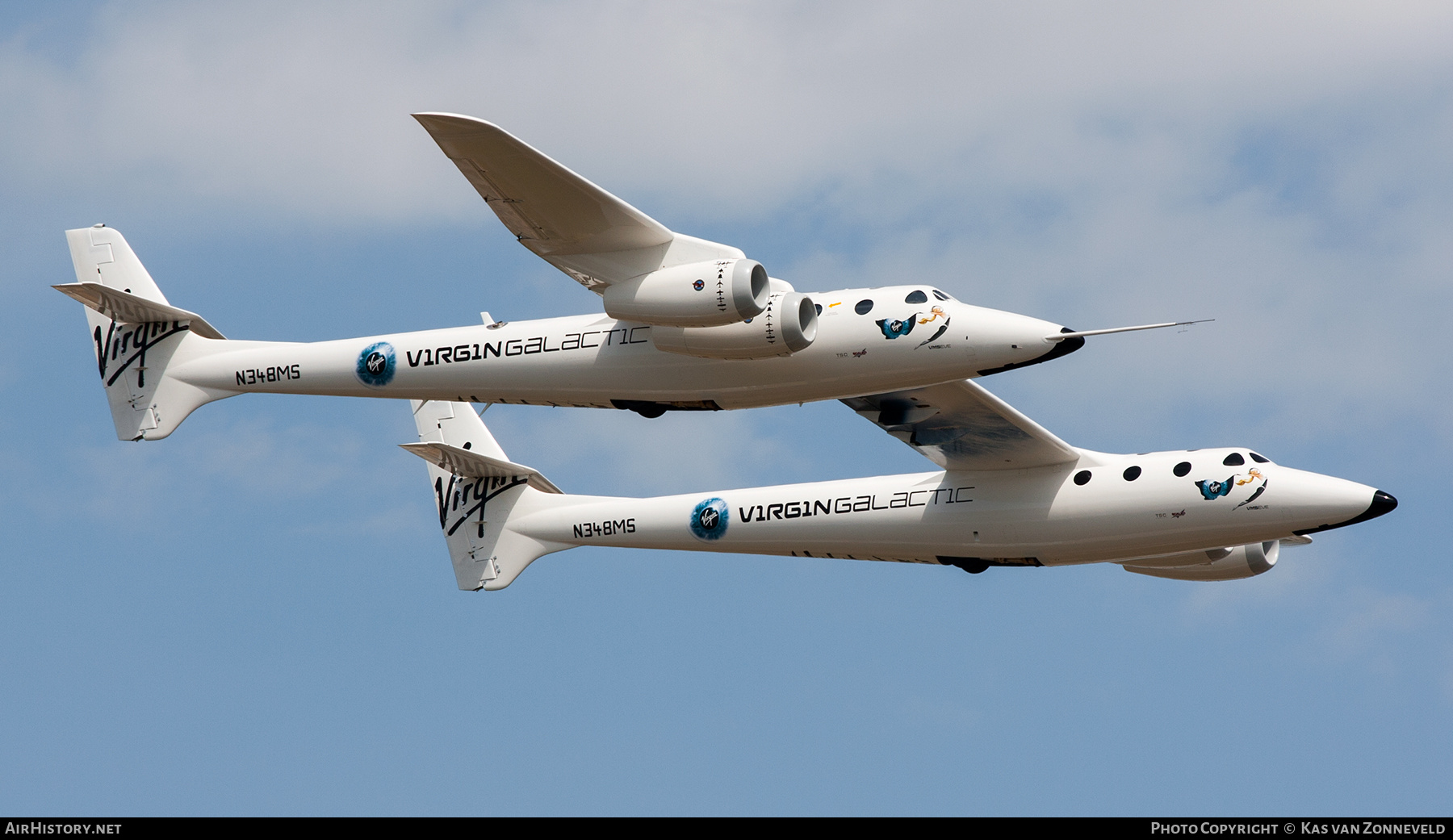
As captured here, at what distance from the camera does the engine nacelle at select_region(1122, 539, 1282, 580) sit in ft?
148

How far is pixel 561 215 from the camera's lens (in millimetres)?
36000

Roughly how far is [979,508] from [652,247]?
9.10m

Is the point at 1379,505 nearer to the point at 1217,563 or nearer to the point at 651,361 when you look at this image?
the point at 1217,563

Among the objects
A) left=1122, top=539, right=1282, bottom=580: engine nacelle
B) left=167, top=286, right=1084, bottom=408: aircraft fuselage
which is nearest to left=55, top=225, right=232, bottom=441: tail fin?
left=167, top=286, right=1084, bottom=408: aircraft fuselage

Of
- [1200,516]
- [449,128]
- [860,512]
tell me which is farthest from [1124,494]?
[449,128]

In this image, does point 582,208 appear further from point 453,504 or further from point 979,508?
point 453,504

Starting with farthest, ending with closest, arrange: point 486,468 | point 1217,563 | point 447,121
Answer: point 486,468 < point 1217,563 < point 447,121

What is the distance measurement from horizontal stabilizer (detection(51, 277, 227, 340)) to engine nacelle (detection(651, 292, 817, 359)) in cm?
1123

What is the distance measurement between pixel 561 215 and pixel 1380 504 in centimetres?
1588

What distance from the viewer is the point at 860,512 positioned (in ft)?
138

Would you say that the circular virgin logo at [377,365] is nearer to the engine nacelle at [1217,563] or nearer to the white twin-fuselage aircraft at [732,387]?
the white twin-fuselage aircraft at [732,387]

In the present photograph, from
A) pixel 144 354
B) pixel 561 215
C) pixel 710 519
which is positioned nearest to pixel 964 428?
pixel 710 519

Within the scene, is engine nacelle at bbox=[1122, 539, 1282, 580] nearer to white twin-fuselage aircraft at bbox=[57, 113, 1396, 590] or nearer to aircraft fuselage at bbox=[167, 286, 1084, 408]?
white twin-fuselage aircraft at bbox=[57, 113, 1396, 590]

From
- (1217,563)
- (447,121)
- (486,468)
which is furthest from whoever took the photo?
(486,468)
